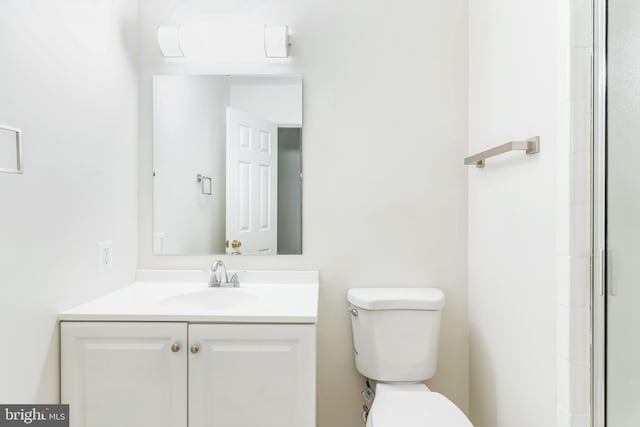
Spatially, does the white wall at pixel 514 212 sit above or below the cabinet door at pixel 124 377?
above

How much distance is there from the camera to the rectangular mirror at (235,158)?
1.89 metres

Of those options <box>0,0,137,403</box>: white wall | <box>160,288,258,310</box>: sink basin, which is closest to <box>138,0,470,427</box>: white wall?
<box>160,288,258,310</box>: sink basin

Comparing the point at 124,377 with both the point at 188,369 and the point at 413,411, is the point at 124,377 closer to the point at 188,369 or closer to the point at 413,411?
the point at 188,369

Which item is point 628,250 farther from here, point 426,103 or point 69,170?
point 69,170

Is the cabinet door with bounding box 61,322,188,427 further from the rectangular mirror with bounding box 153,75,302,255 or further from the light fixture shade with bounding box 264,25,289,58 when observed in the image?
the light fixture shade with bounding box 264,25,289,58

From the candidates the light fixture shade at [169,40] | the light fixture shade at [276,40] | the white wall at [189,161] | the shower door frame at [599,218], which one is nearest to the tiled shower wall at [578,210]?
the shower door frame at [599,218]

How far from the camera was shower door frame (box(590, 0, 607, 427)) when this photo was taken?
1081mm

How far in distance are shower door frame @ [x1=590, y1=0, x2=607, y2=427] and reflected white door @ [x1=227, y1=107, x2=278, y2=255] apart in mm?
1232

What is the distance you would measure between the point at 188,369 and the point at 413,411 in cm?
78

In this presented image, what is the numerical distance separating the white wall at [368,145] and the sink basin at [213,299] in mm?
188

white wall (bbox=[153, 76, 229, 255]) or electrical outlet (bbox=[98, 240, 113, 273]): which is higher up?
white wall (bbox=[153, 76, 229, 255])

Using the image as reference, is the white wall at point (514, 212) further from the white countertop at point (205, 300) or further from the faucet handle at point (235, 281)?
the faucet handle at point (235, 281)

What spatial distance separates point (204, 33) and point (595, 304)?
178 centimetres

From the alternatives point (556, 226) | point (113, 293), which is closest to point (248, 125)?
point (113, 293)
